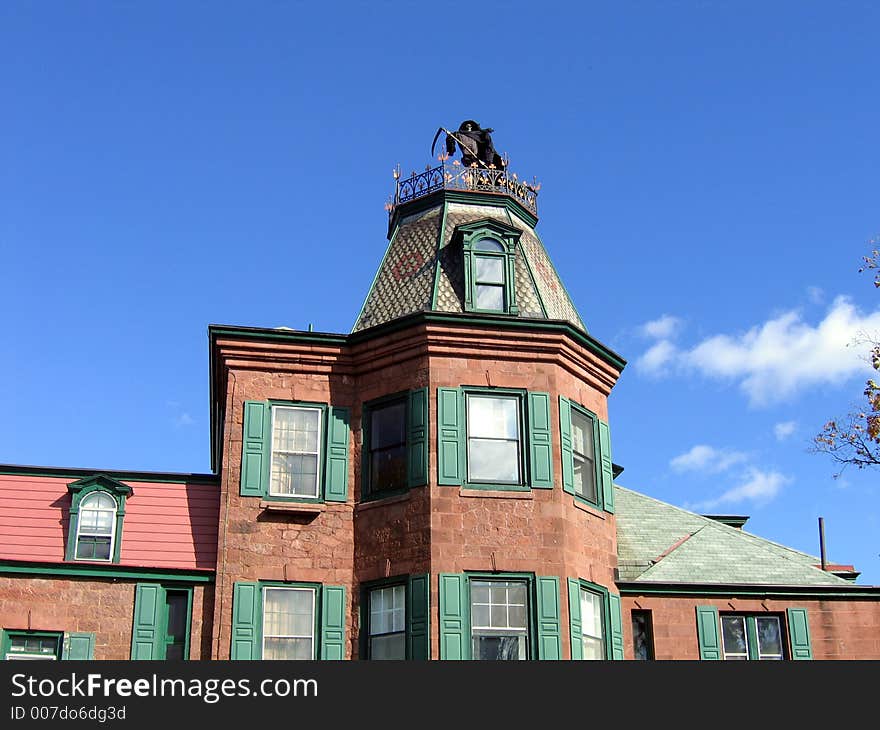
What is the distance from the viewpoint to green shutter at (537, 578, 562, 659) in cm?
2033

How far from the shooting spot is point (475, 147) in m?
26.8

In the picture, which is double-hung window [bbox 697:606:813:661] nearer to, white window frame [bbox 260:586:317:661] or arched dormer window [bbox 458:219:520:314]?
arched dormer window [bbox 458:219:520:314]

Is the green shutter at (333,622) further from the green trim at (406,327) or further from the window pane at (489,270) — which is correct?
the window pane at (489,270)

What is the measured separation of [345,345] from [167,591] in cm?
548

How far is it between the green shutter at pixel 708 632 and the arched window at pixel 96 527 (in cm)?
1088

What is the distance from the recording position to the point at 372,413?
22609 mm

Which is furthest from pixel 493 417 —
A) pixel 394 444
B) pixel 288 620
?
pixel 288 620

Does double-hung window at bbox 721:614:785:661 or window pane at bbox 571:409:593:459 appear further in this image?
double-hung window at bbox 721:614:785:661

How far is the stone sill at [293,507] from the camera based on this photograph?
21.6 meters

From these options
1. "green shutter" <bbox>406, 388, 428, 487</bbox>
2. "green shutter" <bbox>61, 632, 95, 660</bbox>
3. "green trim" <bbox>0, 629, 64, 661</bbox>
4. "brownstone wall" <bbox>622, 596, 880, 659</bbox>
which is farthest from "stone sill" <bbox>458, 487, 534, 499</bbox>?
"green trim" <bbox>0, 629, 64, 661</bbox>

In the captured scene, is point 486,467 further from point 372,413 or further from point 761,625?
point 761,625

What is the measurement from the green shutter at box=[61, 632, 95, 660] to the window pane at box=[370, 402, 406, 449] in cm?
588

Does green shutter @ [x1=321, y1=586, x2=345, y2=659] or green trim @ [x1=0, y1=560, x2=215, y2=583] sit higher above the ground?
green trim @ [x1=0, y1=560, x2=215, y2=583]

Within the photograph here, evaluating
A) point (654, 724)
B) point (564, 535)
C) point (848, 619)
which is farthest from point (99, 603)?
point (848, 619)
